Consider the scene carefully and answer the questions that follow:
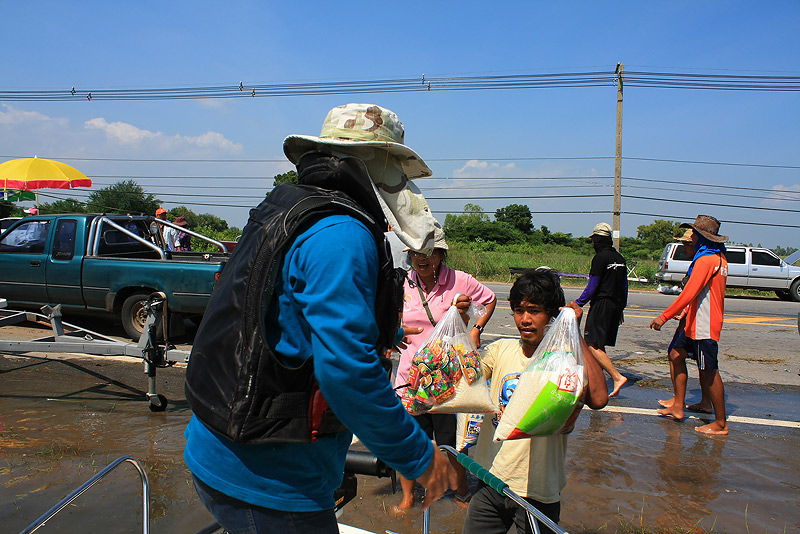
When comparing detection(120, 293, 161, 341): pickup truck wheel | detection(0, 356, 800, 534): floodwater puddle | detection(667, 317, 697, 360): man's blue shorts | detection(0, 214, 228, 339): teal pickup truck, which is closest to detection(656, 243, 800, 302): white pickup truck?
detection(667, 317, 697, 360): man's blue shorts

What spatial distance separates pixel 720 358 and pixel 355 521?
7.40m

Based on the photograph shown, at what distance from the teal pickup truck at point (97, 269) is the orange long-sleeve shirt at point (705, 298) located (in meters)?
5.74

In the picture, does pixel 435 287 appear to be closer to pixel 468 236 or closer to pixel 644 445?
Answer: pixel 644 445

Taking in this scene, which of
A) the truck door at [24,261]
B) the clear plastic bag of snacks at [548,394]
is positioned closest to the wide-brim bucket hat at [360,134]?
the clear plastic bag of snacks at [548,394]

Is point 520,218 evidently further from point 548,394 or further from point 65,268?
point 548,394

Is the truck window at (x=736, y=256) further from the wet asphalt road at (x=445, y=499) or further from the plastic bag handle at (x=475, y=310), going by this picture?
the plastic bag handle at (x=475, y=310)

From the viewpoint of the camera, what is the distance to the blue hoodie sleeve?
1338mm

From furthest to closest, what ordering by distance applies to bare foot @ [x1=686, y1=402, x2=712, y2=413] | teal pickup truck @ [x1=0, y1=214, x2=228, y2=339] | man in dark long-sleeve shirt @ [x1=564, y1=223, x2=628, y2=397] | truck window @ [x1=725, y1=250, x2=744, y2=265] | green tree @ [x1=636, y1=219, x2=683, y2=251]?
green tree @ [x1=636, y1=219, x2=683, y2=251], truck window @ [x1=725, y1=250, x2=744, y2=265], teal pickup truck @ [x1=0, y1=214, x2=228, y2=339], man in dark long-sleeve shirt @ [x1=564, y1=223, x2=628, y2=397], bare foot @ [x1=686, y1=402, x2=712, y2=413]

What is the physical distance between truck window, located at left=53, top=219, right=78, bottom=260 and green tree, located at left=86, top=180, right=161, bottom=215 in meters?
39.2

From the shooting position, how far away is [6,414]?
5.16m

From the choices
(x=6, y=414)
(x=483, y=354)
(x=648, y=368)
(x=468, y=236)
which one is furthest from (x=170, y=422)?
(x=468, y=236)

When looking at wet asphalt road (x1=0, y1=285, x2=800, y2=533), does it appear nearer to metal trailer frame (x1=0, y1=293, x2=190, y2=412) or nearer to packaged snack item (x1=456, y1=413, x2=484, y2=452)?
metal trailer frame (x1=0, y1=293, x2=190, y2=412)

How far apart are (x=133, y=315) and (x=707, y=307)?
24.1 ft

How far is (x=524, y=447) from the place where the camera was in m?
2.58
